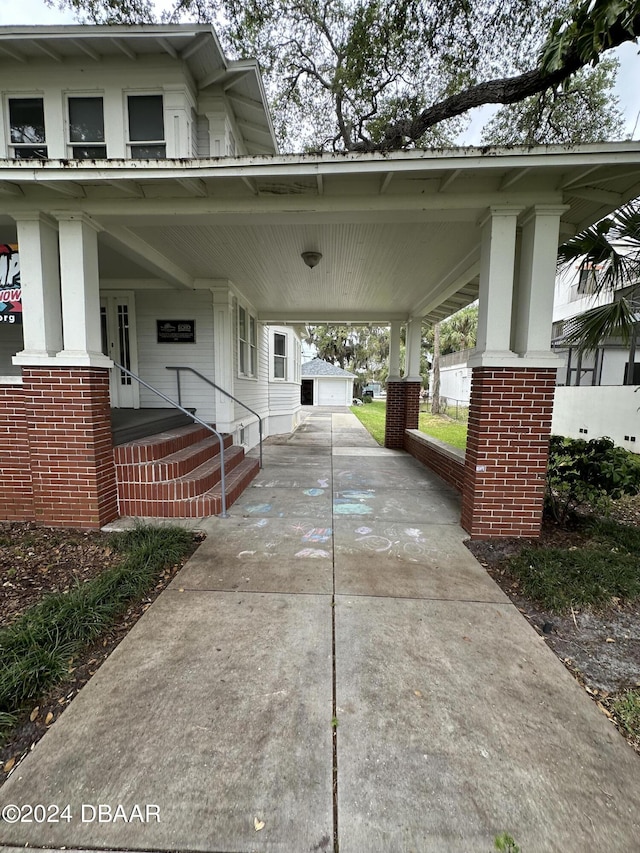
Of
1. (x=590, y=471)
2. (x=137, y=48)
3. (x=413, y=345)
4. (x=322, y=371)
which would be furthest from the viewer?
(x=322, y=371)

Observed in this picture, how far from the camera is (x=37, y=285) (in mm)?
3615

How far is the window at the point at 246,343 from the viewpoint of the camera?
24.2 ft

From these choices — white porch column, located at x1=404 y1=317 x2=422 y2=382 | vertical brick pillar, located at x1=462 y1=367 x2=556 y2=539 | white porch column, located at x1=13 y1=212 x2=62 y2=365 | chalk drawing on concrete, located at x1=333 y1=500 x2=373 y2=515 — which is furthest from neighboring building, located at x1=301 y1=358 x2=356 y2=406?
vertical brick pillar, located at x1=462 y1=367 x2=556 y2=539

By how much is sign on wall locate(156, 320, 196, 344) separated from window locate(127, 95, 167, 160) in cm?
236

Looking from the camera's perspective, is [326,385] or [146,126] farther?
[326,385]

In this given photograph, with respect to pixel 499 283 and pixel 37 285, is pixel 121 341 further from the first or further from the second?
pixel 499 283

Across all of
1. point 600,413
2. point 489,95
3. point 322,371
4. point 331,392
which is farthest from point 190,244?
point 331,392

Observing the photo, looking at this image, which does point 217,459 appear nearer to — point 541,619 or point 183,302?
point 183,302

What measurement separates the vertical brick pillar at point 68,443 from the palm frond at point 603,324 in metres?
5.06

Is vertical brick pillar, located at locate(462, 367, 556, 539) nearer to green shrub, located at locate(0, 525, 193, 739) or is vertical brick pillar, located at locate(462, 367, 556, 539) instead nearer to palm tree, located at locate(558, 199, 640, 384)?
palm tree, located at locate(558, 199, 640, 384)

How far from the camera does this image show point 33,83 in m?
5.31

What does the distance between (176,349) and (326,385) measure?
2258 centimetres

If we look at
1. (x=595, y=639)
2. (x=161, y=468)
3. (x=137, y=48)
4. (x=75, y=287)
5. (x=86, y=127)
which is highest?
(x=137, y=48)

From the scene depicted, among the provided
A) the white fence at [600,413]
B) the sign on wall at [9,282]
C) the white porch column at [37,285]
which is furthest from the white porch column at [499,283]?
the white fence at [600,413]
